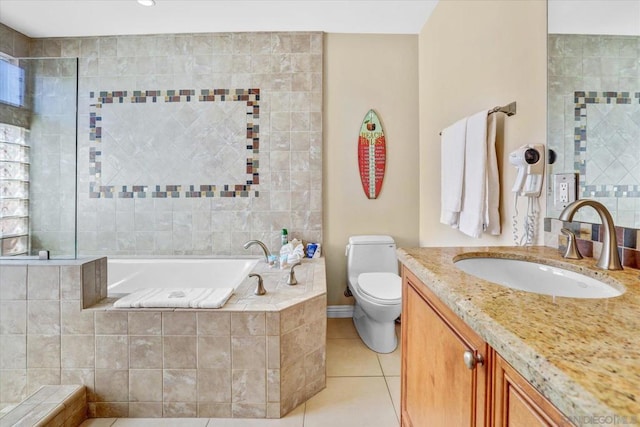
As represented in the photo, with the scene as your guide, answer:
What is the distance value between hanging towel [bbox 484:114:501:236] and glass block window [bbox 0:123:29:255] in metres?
2.47

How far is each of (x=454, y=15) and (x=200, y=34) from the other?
6.76 ft

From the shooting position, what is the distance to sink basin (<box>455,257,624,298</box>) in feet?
2.79

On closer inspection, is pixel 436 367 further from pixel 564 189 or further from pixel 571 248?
pixel 564 189

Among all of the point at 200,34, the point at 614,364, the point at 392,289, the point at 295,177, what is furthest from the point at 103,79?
the point at 614,364

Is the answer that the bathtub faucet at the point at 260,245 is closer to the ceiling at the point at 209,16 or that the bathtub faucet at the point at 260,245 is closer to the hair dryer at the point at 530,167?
the hair dryer at the point at 530,167

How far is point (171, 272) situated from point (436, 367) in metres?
2.32

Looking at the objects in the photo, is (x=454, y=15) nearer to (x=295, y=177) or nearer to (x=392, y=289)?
(x=295, y=177)

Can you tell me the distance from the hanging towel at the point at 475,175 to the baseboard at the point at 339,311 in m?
1.41

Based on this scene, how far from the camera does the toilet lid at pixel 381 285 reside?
80.5 inches

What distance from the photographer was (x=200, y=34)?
2654 millimetres

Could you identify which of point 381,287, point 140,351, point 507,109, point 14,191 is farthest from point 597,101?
point 14,191

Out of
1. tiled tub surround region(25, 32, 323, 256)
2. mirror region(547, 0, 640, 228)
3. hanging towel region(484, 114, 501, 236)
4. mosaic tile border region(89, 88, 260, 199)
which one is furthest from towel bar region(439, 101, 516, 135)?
mosaic tile border region(89, 88, 260, 199)

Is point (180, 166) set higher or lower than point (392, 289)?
higher

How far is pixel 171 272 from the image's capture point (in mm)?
2555
